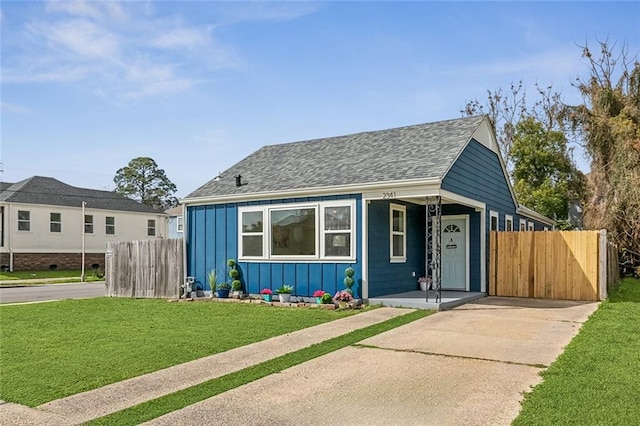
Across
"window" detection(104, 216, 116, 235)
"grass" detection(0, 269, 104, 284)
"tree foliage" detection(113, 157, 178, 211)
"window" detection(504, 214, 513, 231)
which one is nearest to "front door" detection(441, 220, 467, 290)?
"window" detection(504, 214, 513, 231)

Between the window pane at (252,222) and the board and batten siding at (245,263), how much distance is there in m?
0.27

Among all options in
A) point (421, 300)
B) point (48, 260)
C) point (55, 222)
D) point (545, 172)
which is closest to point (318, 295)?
point (421, 300)

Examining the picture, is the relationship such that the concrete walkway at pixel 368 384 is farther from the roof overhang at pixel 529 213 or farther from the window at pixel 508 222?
the roof overhang at pixel 529 213

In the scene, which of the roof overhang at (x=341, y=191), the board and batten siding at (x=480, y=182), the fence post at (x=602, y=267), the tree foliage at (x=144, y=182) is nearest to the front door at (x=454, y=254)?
the board and batten siding at (x=480, y=182)

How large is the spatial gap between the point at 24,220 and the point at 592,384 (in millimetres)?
29401

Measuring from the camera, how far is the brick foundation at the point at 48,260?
27.0m

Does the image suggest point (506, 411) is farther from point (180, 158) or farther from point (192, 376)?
point (180, 158)

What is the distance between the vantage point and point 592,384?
508cm

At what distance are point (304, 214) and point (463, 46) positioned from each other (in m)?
6.79

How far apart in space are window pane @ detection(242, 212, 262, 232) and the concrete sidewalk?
17.7 ft

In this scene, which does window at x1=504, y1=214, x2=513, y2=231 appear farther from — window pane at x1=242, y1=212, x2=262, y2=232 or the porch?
window pane at x1=242, y1=212, x2=262, y2=232

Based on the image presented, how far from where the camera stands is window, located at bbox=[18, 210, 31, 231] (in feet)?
89.6

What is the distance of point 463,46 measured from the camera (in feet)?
47.0

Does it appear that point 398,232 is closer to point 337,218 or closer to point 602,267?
point 337,218
